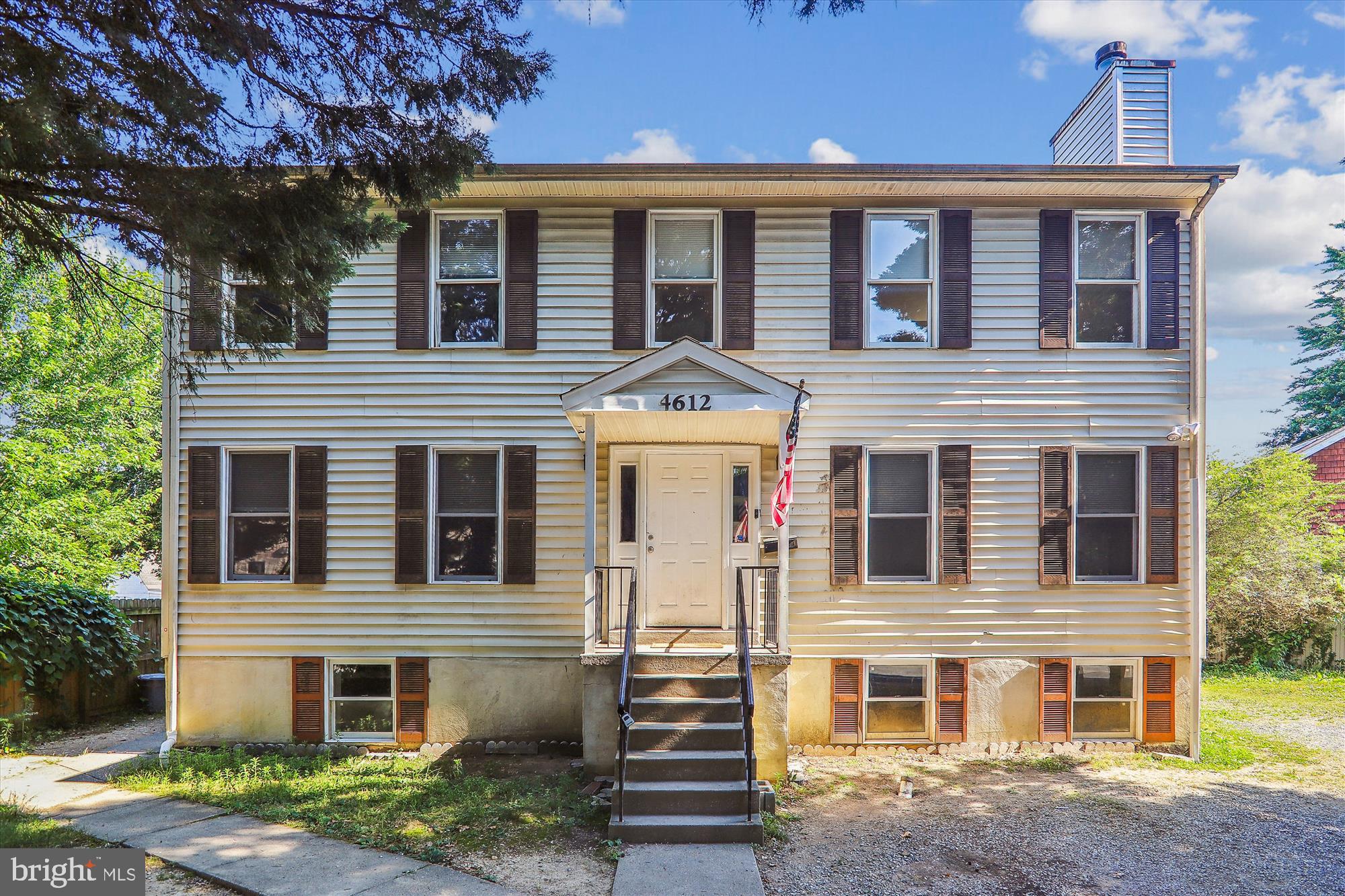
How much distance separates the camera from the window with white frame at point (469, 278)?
316 inches

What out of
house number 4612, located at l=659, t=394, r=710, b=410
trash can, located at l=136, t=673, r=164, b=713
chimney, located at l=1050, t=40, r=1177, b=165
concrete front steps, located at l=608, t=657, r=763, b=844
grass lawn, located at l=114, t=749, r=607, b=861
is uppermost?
chimney, located at l=1050, t=40, r=1177, b=165

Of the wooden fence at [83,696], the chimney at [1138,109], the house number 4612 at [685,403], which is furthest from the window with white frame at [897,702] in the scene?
the wooden fence at [83,696]

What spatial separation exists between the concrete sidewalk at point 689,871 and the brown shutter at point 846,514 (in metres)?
3.18

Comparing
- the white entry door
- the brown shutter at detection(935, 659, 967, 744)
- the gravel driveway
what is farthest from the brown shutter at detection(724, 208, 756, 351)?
the gravel driveway

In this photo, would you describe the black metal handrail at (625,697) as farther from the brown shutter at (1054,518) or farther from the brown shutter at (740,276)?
the brown shutter at (1054,518)

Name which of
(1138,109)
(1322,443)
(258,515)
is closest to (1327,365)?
(1322,443)

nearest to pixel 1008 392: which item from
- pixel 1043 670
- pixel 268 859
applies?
pixel 1043 670

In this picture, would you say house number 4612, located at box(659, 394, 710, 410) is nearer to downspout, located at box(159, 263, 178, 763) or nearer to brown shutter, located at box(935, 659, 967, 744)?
brown shutter, located at box(935, 659, 967, 744)

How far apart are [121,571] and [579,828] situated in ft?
51.7

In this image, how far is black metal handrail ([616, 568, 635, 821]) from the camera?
5.65 meters

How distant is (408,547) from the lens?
789cm

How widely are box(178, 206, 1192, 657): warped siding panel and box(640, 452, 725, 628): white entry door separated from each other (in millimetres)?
552

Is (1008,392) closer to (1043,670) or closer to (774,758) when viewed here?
(1043,670)

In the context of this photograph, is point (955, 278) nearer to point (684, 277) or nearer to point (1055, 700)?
point (684, 277)
